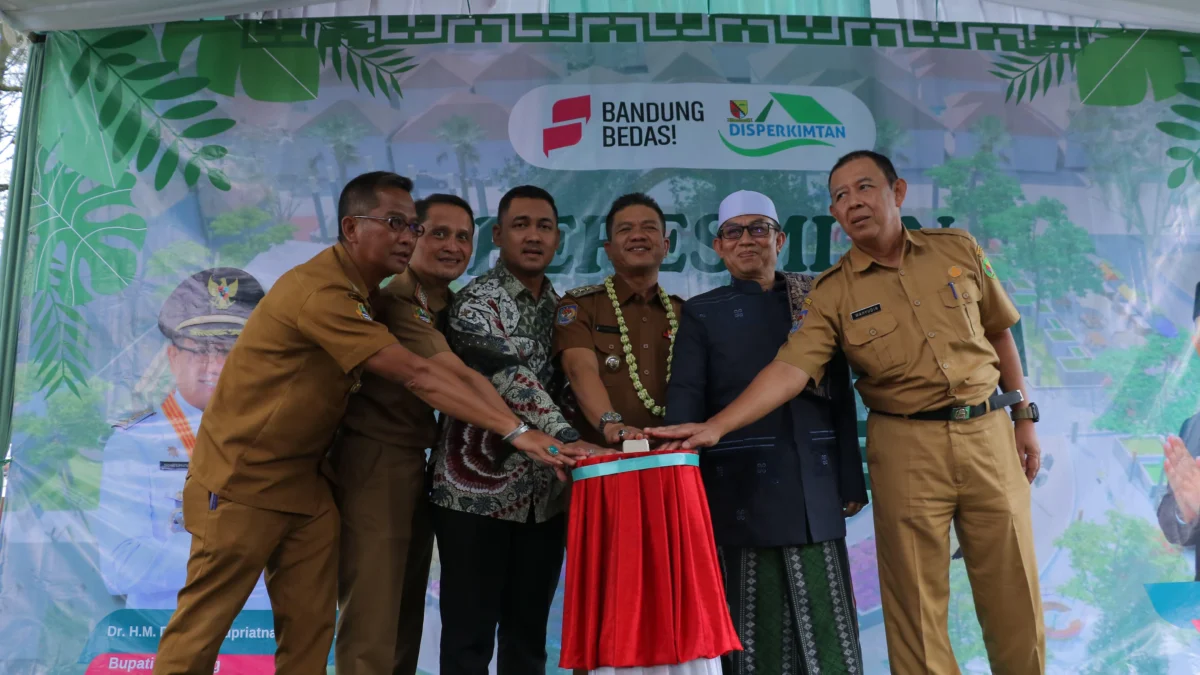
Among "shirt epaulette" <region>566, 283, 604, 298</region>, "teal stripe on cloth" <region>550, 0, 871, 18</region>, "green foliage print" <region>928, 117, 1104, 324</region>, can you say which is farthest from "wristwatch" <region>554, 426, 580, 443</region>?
"teal stripe on cloth" <region>550, 0, 871, 18</region>

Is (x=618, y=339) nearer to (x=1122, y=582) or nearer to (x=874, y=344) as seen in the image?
(x=874, y=344)

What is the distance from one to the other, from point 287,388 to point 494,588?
882 millimetres

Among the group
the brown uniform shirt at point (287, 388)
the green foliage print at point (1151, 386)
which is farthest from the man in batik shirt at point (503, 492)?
the green foliage print at point (1151, 386)

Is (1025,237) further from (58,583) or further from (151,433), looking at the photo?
(58,583)

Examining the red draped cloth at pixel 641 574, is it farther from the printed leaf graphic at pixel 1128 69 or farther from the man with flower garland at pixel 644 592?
the printed leaf graphic at pixel 1128 69

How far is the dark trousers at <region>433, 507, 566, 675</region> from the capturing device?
256 cm

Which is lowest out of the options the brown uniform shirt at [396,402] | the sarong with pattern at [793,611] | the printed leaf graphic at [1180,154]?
the sarong with pattern at [793,611]

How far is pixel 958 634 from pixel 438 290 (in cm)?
286

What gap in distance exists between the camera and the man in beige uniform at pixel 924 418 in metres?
2.63

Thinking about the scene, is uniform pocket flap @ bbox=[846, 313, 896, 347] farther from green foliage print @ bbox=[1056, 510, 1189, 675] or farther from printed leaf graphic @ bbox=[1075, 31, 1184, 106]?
printed leaf graphic @ bbox=[1075, 31, 1184, 106]

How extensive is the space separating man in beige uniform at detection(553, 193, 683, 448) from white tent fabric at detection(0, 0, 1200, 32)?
76.1 inches

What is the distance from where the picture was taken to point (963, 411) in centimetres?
265

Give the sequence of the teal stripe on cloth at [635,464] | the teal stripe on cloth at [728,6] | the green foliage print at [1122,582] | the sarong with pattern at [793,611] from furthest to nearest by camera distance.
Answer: the teal stripe on cloth at [728,6]
the green foliage print at [1122,582]
the sarong with pattern at [793,611]
the teal stripe on cloth at [635,464]

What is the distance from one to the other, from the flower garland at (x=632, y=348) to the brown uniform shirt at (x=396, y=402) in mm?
613
